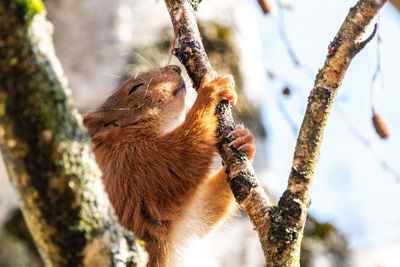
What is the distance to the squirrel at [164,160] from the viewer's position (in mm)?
2914

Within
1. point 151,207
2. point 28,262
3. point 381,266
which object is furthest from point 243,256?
point 28,262

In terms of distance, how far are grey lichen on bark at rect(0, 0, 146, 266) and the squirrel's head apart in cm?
217

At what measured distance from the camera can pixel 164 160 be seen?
3.09 m

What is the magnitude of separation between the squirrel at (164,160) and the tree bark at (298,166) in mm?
351

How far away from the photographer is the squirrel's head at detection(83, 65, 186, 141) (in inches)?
135

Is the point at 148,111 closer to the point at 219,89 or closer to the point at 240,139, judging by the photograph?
the point at 219,89

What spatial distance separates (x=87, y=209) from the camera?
1.22 m

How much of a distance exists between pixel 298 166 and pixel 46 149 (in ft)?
3.68

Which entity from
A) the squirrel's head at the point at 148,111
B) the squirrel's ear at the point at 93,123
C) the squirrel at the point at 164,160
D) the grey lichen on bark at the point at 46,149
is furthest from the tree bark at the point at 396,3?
the squirrel's ear at the point at 93,123

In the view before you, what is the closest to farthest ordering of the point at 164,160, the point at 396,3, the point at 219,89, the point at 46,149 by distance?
the point at 46,149
the point at 396,3
the point at 219,89
the point at 164,160

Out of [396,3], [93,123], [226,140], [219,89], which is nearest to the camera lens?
[396,3]

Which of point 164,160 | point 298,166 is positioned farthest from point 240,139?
point 164,160

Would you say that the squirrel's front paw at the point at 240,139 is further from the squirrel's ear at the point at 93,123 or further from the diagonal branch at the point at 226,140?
the squirrel's ear at the point at 93,123

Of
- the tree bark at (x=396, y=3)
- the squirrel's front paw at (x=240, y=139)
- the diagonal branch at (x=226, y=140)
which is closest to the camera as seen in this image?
the tree bark at (x=396, y=3)
